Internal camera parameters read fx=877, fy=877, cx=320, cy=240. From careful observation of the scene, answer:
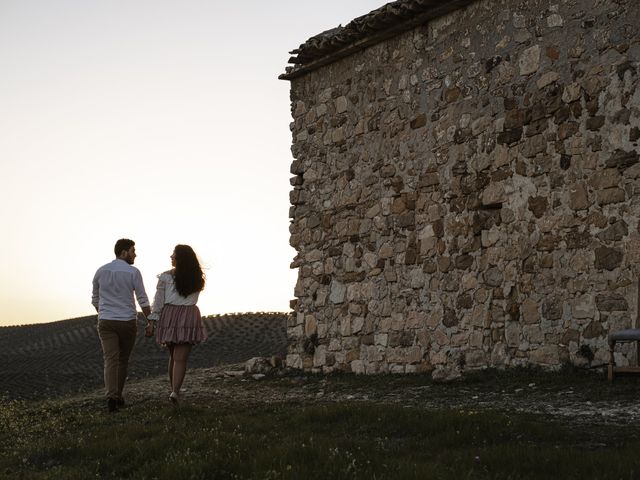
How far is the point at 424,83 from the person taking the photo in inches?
495

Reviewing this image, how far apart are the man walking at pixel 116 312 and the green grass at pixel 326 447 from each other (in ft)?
3.60

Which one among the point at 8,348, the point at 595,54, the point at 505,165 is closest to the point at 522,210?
the point at 505,165

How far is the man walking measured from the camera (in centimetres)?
1007

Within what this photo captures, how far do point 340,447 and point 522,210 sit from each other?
545 cm

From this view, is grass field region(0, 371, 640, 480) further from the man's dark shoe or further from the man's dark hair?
the man's dark hair

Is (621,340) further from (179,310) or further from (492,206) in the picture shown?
(179,310)

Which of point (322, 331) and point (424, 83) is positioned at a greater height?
point (424, 83)

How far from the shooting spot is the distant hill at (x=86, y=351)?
17.8 meters

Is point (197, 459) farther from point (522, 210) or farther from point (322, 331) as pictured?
point (322, 331)

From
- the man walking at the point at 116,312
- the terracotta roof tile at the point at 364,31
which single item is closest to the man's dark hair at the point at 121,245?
the man walking at the point at 116,312

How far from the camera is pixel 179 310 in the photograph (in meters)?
9.76

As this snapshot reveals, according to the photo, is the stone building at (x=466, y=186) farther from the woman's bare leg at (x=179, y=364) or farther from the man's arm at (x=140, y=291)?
the man's arm at (x=140, y=291)

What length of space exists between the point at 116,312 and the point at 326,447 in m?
4.34

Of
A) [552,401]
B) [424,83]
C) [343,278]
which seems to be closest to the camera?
[552,401]
